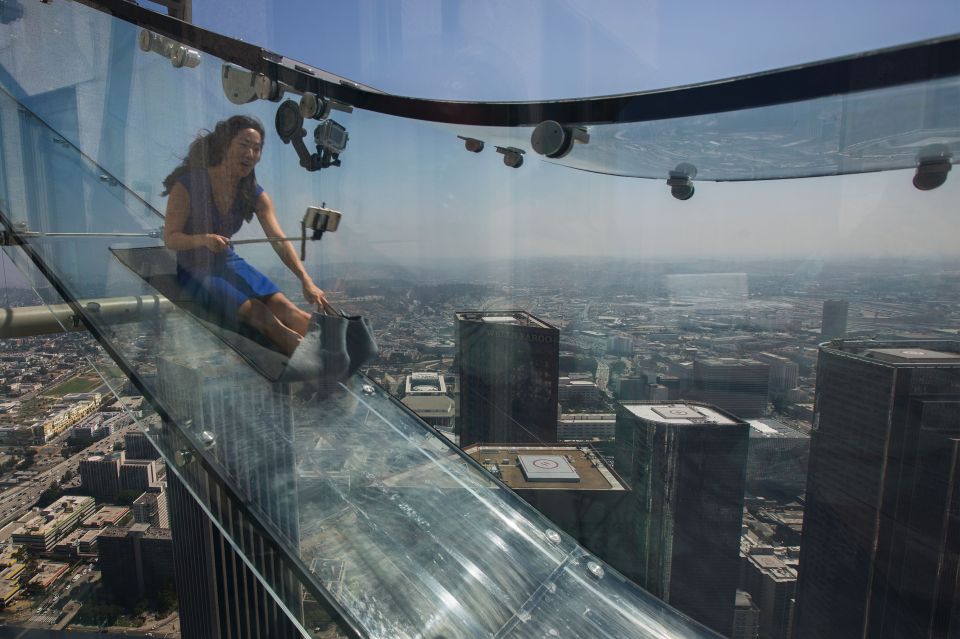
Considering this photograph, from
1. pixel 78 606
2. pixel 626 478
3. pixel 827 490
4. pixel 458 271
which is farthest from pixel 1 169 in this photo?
pixel 827 490

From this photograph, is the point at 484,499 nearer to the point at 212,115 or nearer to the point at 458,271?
the point at 458,271

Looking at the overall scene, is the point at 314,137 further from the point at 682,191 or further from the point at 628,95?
the point at 682,191

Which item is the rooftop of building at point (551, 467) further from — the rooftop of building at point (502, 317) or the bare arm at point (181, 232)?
the bare arm at point (181, 232)

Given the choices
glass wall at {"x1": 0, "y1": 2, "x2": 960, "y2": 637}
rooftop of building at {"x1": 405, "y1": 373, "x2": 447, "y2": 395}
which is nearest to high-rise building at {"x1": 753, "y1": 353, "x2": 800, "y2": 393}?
glass wall at {"x1": 0, "y1": 2, "x2": 960, "y2": 637}

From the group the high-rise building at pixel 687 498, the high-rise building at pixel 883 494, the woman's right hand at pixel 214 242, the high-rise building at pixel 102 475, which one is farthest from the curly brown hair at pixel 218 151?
the high-rise building at pixel 883 494

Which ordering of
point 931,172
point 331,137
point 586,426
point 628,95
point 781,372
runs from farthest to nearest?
point 586,426, point 331,137, point 781,372, point 628,95, point 931,172

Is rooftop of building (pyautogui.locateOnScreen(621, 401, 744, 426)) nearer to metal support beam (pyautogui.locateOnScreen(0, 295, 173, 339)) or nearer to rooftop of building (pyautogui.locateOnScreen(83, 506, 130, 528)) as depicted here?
metal support beam (pyautogui.locateOnScreen(0, 295, 173, 339))

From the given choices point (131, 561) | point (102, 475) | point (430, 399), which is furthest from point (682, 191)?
Answer: point (131, 561)
